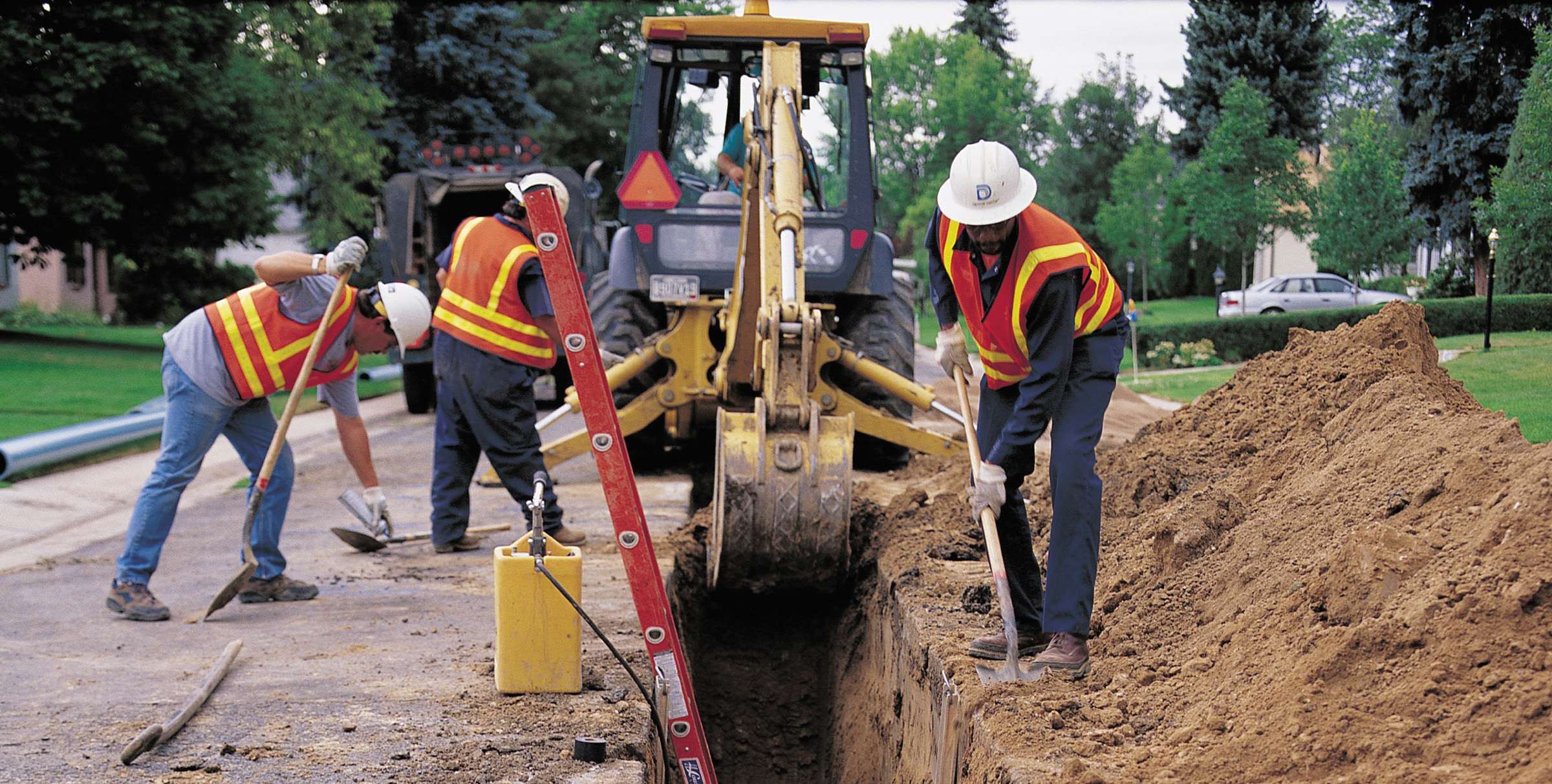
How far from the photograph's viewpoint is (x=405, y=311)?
628 cm

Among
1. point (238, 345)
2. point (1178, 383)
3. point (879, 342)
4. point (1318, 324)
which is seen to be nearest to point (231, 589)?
point (238, 345)

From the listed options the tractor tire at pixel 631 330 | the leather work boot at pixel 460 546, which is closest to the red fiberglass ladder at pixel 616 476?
the leather work boot at pixel 460 546

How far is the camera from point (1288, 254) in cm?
618

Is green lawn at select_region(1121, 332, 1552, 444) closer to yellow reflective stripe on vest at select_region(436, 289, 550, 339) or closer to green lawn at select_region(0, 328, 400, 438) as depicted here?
yellow reflective stripe on vest at select_region(436, 289, 550, 339)

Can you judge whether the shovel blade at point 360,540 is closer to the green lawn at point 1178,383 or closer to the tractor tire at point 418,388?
the green lawn at point 1178,383

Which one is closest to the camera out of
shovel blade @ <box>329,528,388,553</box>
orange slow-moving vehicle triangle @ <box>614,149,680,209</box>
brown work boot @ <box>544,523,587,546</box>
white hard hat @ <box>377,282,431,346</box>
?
white hard hat @ <box>377,282,431,346</box>

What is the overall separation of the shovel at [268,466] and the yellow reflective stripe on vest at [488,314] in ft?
→ 2.34

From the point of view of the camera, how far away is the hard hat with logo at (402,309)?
6258 mm

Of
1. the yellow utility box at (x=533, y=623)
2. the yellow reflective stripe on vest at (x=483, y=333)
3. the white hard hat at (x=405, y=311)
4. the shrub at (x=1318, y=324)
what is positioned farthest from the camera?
the yellow reflective stripe on vest at (x=483, y=333)

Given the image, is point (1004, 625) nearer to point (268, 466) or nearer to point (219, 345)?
point (268, 466)

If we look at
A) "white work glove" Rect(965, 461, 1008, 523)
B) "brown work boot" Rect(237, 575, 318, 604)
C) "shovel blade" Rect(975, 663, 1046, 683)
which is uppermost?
"white work glove" Rect(965, 461, 1008, 523)

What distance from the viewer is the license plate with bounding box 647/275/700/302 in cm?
773

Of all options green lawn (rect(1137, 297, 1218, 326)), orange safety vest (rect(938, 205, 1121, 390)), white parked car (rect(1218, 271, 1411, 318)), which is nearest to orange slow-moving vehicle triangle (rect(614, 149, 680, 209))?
green lawn (rect(1137, 297, 1218, 326))

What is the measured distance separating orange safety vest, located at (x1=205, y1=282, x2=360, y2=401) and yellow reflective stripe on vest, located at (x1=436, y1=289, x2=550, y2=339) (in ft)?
2.00
